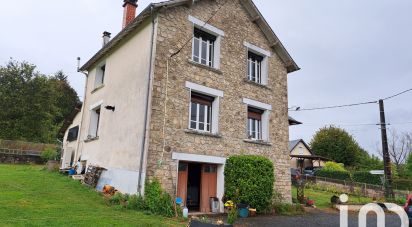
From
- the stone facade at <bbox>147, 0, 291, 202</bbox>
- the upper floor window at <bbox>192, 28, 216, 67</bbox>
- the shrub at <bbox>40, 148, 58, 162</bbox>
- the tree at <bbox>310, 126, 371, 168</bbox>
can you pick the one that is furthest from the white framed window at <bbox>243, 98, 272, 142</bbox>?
the tree at <bbox>310, 126, 371, 168</bbox>

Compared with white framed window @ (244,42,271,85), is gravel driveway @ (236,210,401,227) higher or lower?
lower

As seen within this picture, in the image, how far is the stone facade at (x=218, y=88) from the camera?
1050 centimetres

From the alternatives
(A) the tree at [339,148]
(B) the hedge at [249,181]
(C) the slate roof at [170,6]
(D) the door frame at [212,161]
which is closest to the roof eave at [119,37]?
(C) the slate roof at [170,6]

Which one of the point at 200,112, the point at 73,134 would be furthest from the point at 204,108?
the point at 73,134

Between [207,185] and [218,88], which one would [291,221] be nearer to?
[207,185]

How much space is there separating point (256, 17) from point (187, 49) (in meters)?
4.48

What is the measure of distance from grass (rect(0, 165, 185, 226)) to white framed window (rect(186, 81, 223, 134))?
13.0 feet

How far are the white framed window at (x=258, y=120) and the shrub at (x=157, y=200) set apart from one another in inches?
196

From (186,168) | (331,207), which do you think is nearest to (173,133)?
(186,168)

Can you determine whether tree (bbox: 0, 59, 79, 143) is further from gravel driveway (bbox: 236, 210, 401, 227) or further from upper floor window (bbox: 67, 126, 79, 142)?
gravel driveway (bbox: 236, 210, 401, 227)

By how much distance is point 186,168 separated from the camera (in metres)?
11.3

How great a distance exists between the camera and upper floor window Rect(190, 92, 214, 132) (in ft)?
38.6

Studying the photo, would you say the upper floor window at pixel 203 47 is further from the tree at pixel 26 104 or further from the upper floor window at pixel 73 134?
the tree at pixel 26 104

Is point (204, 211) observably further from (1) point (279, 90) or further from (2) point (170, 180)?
(1) point (279, 90)
